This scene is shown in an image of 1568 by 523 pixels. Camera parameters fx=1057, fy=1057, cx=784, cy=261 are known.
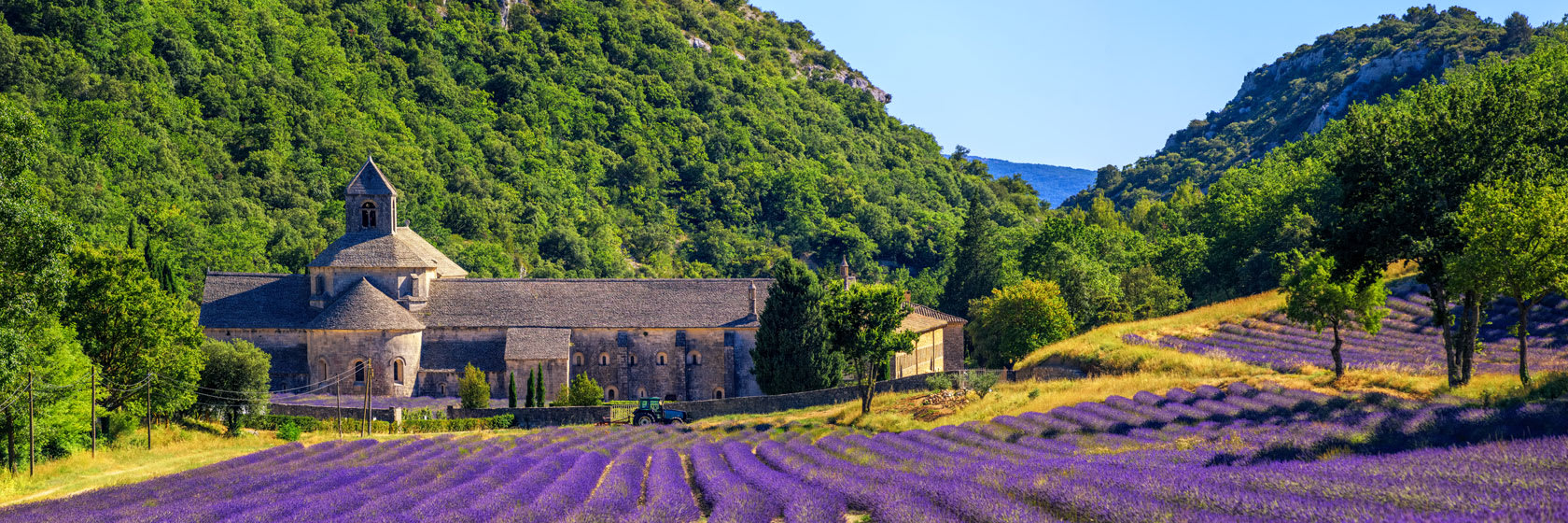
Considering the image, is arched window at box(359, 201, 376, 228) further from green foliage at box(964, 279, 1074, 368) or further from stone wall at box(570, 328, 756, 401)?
green foliage at box(964, 279, 1074, 368)

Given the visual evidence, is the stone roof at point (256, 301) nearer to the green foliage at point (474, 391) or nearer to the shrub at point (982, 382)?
the green foliage at point (474, 391)

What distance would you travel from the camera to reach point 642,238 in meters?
132

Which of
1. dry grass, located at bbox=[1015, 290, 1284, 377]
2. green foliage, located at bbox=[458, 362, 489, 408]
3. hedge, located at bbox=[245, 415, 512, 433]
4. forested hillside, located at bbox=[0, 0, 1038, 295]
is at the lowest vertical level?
hedge, located at bbox=[245, 415, 512, 433]

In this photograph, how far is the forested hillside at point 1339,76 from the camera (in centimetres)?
12644

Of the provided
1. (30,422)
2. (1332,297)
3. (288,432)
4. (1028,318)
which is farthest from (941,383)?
(30,422)

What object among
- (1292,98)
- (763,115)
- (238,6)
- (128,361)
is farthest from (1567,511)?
(1292,98)

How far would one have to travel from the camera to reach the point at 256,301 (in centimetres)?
6488

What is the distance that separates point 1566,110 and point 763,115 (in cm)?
13744

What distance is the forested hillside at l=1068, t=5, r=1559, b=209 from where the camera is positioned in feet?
415

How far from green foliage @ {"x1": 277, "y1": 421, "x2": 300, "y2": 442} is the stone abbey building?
11.3 metres

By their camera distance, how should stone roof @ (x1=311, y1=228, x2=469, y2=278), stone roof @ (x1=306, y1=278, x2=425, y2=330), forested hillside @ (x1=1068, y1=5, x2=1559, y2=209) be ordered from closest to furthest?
stone roof @ (x1=306, y1=278, x2=425, y2=330)
stone roof @ (x1=311, y1=228, x2=469, y2=278)
forested hillside @ (x1=1068, y1=5, x2=1559, y2=209)

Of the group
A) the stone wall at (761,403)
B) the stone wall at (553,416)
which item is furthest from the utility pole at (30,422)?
the stone wall at (761,403)

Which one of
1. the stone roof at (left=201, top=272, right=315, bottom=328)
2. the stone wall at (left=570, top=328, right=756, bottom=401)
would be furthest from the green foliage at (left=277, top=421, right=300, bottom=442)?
the stone wall at (left=570, top=328, right=756, bottom=401)

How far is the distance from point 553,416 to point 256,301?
961 inches
